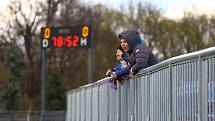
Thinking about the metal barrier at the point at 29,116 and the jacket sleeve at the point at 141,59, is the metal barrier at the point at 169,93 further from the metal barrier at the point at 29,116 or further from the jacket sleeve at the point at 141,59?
the metal barrier at the point at 29,116

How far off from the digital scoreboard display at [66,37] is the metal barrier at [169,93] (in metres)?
23.5

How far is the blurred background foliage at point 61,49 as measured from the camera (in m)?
64.2

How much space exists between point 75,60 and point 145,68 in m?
60.1

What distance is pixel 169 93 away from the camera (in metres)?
9.18

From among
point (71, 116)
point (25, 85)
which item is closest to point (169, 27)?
point (25, 85)

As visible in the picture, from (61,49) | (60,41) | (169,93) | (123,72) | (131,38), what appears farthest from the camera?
(61,49)

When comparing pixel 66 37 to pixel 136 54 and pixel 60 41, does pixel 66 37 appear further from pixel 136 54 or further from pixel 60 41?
pixel 136 54

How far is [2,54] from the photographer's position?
67.7 meters

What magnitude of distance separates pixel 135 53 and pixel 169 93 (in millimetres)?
1743

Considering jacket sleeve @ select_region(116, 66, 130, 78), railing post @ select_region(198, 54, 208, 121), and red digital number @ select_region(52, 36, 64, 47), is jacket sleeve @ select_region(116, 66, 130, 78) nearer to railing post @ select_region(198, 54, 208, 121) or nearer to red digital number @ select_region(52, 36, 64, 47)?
railing post @ select_region(198, 54, 208, 121)

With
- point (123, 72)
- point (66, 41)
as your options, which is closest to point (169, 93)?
point (123, 72)

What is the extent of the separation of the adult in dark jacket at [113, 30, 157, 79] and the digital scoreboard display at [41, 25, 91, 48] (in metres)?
26.6

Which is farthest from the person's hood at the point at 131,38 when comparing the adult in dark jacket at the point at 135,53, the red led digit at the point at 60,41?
the red led digit at the point at 60,41

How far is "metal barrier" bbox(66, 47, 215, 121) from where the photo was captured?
7.52 meters
